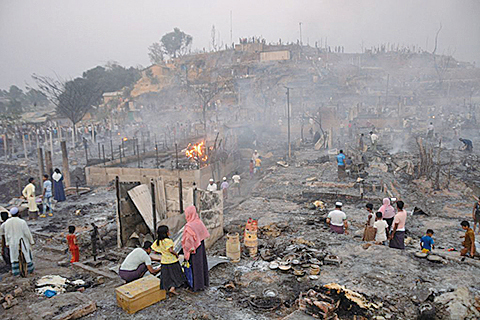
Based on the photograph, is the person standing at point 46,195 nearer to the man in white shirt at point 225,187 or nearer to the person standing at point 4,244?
the person standing at point 4,244

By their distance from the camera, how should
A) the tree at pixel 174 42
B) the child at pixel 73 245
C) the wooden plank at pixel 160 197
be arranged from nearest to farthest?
the child at pixel 73 245 < the wooden plank at pixel 160 197 < the tree at pixel 174 42

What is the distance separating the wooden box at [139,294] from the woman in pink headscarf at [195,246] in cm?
54

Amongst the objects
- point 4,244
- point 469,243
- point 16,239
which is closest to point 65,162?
point 4,244


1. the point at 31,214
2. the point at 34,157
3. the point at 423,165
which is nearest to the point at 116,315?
the point at 31,214

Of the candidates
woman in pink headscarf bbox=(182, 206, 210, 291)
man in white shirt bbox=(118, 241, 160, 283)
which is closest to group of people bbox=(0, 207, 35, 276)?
man in white shirt bbox=(118, 241, 160, 283)

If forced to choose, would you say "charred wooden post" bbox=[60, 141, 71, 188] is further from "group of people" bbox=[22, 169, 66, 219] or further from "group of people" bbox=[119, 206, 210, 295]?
"group of people" bbox=[119, 206, 210, 295]

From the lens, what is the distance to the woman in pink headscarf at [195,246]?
16.4 ft

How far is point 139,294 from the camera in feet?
15.7

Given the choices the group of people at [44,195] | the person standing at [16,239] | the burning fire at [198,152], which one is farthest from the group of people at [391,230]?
the group of people at [44,195]

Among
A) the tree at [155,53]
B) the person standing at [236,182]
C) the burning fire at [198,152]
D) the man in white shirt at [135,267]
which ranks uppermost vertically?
the tree at [155,53]

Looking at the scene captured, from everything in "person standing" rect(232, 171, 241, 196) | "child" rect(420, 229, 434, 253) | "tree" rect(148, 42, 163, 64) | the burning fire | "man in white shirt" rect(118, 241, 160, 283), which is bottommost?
"person standing" rect(232, 171, 241, 196)

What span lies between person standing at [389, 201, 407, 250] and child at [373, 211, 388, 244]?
7.3 inches

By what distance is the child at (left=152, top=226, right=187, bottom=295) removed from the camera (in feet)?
16.4

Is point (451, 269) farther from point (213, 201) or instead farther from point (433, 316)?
point (213, 201)
